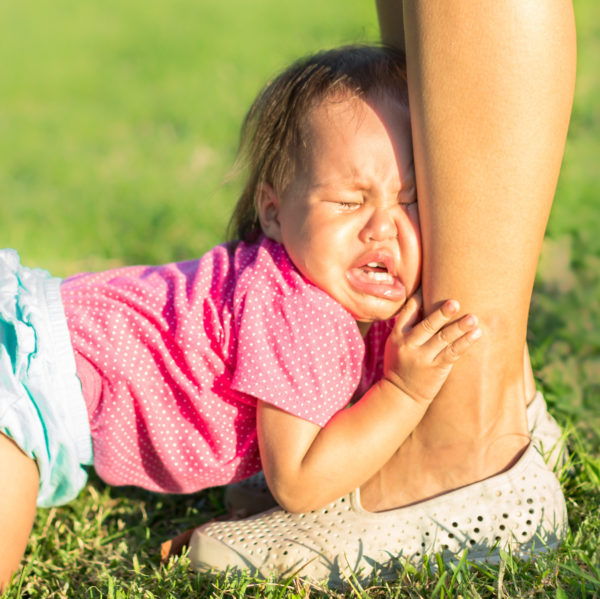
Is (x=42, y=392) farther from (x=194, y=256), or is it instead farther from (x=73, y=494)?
(x=194, y=256)

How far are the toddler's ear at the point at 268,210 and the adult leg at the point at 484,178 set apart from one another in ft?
1.51

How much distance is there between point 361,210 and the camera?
2021 millimetres

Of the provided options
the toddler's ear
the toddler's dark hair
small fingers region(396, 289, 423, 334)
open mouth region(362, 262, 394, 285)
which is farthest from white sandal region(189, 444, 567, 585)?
the toddler's dark hair

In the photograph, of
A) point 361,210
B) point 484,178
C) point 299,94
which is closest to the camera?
point 484,178

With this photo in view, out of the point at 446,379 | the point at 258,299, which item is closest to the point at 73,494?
the point at 258,299

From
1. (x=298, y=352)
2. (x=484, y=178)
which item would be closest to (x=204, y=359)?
(x=298, y=352)

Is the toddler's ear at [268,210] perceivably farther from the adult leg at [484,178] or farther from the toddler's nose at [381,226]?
the adult leg at [484,178]

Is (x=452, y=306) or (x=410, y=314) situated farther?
(x=410, y=314)

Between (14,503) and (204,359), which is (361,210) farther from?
(14,503)

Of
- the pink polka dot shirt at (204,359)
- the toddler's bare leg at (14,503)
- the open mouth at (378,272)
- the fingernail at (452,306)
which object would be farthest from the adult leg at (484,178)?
the toddler's bare leg at (14,503)

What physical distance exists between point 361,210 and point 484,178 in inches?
13.3

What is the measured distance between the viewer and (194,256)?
3879 millimetres

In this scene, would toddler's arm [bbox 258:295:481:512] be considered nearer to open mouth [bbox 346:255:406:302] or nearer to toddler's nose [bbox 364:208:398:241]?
open mouth [bbox 346:255:406:302]

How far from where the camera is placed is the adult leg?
1713 millimetres
